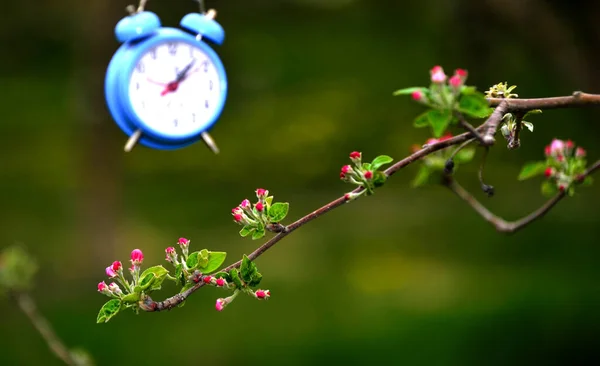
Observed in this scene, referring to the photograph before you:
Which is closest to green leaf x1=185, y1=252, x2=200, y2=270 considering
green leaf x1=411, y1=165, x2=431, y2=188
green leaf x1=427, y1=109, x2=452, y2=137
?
green leaf x1=427, y1=109, x2=452, y2=137

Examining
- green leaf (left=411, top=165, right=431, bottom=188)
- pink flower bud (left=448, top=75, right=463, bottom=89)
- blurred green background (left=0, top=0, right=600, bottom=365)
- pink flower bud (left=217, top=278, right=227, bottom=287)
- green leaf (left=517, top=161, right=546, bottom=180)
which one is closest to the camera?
pink flower bud (left=448, top=75, right=463, bottom=89)

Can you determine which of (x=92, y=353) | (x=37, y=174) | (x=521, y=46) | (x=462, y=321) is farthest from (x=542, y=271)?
(x=37, y=174)

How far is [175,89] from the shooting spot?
162 centimetres

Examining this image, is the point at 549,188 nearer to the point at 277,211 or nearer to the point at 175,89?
the point at 277,211

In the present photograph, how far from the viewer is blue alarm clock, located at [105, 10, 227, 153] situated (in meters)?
1.55

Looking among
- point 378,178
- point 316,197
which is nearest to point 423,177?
point 378,178

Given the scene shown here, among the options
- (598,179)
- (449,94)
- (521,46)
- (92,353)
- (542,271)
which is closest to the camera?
(449,94)

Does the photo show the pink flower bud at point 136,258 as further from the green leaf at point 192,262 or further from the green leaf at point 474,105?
the green leaf at point 474,105

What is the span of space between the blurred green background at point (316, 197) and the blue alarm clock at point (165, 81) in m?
1.99

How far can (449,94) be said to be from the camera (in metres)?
1.06

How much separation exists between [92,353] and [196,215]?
9.72 ft

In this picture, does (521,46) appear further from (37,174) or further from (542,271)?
(37,174)

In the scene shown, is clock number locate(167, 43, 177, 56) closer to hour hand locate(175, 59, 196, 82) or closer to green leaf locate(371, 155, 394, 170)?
hour hand locate(175, 59, 196, 82)

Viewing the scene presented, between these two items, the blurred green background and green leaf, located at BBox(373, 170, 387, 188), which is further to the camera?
the blurred green background
